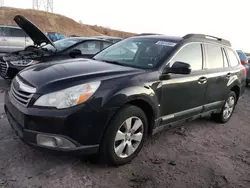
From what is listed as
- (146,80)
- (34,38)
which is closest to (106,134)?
(146,80)

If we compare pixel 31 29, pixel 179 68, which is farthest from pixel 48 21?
pixel 179 68

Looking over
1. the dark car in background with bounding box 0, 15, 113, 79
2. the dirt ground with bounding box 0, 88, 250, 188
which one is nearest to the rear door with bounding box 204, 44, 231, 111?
the dirt ground with bounding box 0, 88, 250, 188

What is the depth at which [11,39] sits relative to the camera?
12.8 meters

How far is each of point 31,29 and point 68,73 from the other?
4.61 meters

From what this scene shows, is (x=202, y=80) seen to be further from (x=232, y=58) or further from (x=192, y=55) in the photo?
(x=232, y=58)

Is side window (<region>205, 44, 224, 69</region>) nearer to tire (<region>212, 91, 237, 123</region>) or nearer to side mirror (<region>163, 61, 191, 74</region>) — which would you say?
tire (<region>212, 91, 237, 123</region>)

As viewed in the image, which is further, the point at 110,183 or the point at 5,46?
the point at 5,46

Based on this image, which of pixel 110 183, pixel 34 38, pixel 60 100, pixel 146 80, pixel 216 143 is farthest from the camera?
pixel 34 38

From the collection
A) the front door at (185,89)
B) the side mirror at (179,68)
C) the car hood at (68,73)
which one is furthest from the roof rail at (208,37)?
the car hood at (68,73)

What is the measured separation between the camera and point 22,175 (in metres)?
2.78

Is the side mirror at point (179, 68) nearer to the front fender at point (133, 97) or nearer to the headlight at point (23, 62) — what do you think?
the front fender at point (133, 97)

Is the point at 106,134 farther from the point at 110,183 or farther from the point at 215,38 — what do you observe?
the point at 215,38

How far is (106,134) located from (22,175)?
39.4 inches

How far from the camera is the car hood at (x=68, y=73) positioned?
2.80 m
